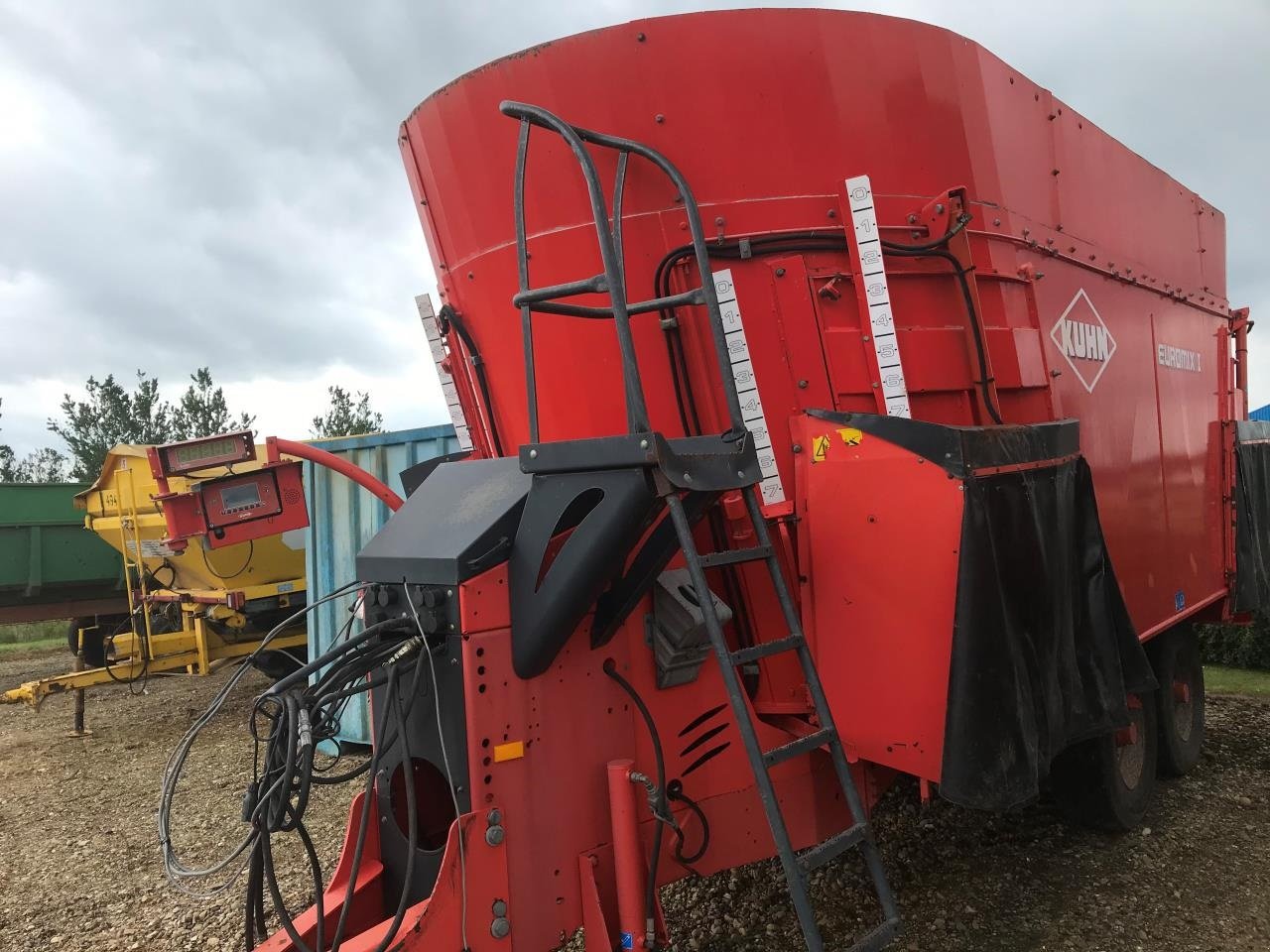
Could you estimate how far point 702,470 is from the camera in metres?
2.18

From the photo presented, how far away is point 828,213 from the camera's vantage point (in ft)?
9.08

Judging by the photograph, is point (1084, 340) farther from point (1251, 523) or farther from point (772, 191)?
point (1251, 523)

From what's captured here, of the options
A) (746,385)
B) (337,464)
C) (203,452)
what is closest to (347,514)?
(203,452)

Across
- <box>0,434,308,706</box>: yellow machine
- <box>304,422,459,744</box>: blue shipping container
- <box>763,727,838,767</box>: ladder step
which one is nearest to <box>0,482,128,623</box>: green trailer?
<box>0,434,308,706</box>: yellow machine

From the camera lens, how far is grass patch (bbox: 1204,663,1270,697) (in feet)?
24.0

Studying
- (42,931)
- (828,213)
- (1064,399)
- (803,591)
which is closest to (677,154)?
(828,213)

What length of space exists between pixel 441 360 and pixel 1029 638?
260 cm

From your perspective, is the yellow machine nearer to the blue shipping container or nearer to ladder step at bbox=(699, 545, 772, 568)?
the blue shipping container

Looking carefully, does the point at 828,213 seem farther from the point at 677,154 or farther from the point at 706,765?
the point at 706,765

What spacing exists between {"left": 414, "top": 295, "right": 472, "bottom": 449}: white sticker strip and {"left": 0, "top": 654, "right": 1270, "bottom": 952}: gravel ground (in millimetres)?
2256

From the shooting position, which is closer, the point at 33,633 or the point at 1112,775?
the point at 1112,775

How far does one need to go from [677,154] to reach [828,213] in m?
0.53

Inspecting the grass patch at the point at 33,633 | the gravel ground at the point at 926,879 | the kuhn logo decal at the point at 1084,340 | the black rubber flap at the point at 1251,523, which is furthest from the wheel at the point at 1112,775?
the grass patch at the point at 33,633

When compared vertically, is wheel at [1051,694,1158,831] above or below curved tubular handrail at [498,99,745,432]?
below
